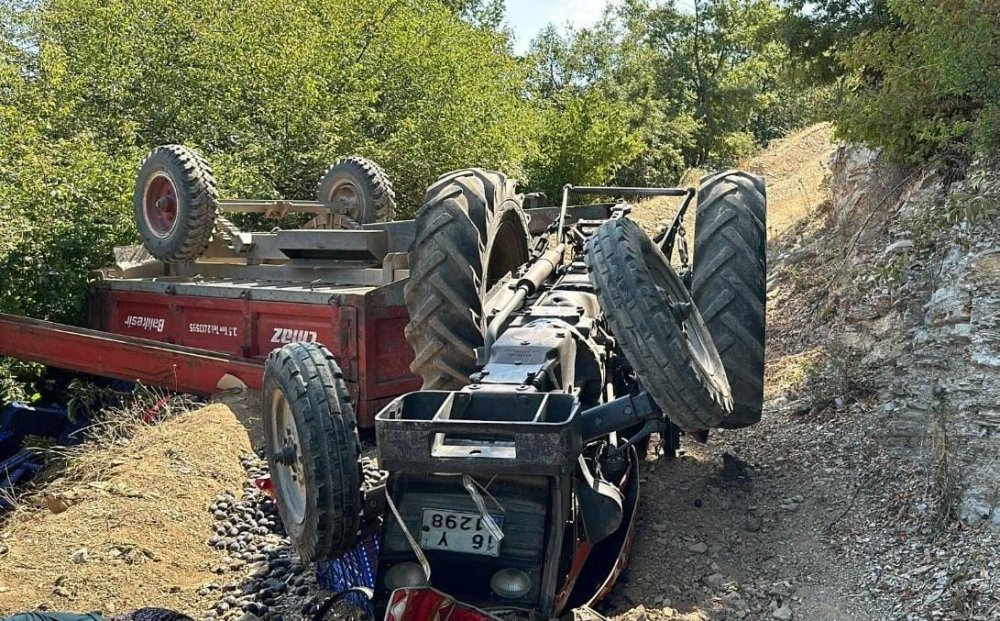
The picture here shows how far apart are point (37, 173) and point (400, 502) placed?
7.40 meters

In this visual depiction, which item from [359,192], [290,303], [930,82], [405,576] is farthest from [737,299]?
[359,192]

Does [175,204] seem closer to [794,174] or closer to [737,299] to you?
[737,299]

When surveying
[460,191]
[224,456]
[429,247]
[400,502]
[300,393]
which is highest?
[460,191]

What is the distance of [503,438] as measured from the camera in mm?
3141

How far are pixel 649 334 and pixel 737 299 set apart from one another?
1.79 metres

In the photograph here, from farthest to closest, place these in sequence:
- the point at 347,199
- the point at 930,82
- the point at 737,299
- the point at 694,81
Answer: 1. the point at 694,81
2. the point at 347,199
3. the point at 930,82
4. the point at 737,299

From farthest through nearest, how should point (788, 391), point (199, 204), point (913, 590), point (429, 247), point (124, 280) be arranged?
point (124, 280), point (199, 204), point (788, 391), point (429, 247), point (913, 590)

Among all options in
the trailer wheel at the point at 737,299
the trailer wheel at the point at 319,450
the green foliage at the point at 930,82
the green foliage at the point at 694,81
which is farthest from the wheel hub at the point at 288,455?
the green foliage at the point at 694,81

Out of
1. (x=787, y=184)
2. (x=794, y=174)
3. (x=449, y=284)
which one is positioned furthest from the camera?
(x=794, y=174)

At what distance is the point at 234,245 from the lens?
8117 mm

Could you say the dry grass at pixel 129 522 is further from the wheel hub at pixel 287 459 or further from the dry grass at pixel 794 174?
the dry grass at pixel 794 174

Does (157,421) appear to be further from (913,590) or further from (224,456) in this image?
(913,590)

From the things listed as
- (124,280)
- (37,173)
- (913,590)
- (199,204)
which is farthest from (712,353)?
(37,173)

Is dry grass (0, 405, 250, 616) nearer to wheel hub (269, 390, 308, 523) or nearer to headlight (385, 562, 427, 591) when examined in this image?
wheel hub (269, 390, 308, 523)
